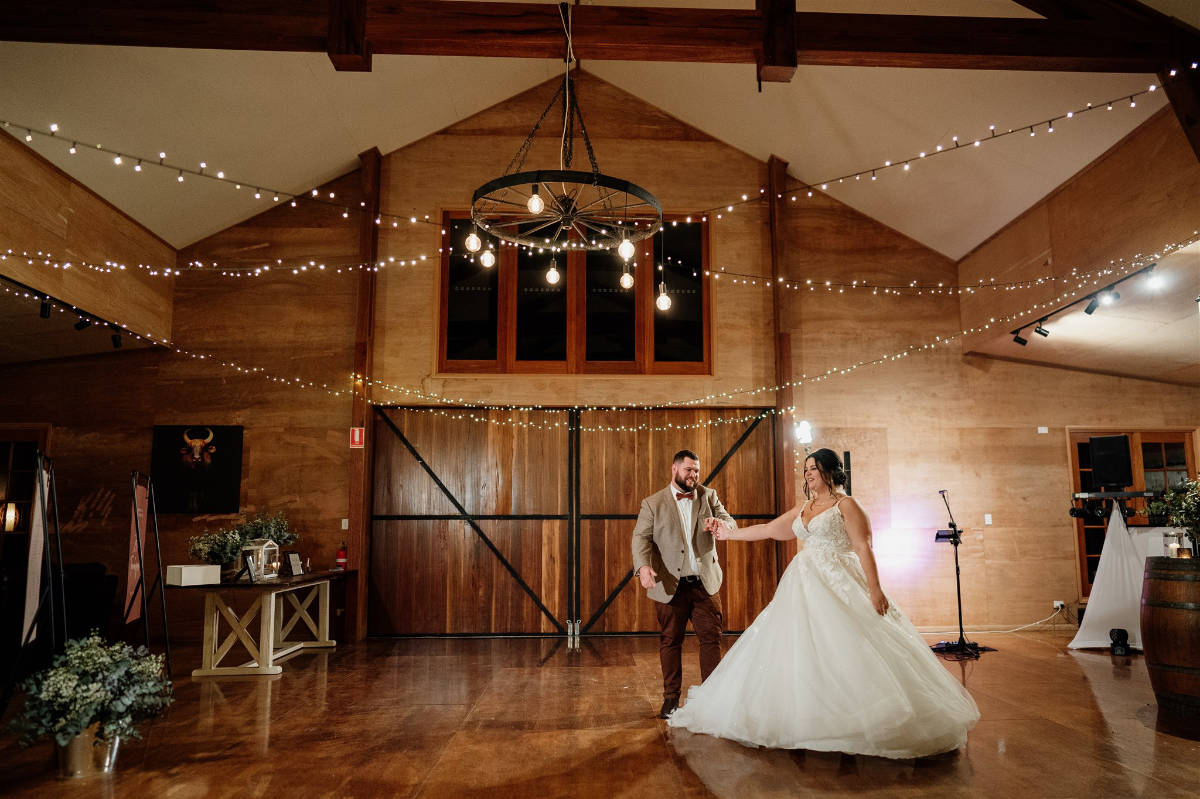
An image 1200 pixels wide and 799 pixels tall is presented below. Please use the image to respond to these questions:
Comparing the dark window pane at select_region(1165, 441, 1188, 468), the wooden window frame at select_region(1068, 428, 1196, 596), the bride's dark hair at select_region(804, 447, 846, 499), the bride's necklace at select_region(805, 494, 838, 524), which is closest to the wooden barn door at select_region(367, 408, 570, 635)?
the bride's necklace at select_region(805, 494, 838, 524)

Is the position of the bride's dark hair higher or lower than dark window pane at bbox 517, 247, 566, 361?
lower

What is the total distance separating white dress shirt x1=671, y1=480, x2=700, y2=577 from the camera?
A: 4.79 metres

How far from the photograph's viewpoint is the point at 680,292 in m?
8.85

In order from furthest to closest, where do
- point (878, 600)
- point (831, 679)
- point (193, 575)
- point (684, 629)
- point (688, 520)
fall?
1. point (193, 575)
2. point (688, 520)
3. point (684, 629)
4. point (878, 600)
5. point (831, 679)

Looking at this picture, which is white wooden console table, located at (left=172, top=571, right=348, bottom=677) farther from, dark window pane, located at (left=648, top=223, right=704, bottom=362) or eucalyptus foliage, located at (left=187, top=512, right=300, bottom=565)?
dark window pane, located at (left=648, top=223, right=704, bottom=362)

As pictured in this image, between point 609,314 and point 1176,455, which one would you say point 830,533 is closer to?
point 609,314

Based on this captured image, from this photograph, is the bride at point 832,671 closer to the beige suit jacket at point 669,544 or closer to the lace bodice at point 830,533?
the lace bodice at point 830,533

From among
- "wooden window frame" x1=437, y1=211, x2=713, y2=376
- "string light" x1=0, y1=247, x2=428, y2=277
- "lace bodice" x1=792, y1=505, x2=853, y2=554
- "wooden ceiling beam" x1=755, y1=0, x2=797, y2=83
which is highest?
"wooden ceiling beam" x1=755, y1=0, x2=797, y2=83

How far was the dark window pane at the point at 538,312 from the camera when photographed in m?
8.66

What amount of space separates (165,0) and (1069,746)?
6950 mm

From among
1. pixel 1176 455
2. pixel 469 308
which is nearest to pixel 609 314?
pixel 469 308

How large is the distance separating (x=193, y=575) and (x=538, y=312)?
4.21 m

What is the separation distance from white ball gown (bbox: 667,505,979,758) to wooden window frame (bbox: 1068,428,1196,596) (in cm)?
580

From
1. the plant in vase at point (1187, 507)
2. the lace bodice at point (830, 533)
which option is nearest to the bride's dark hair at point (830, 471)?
the lace bodice at point (830, 533)
